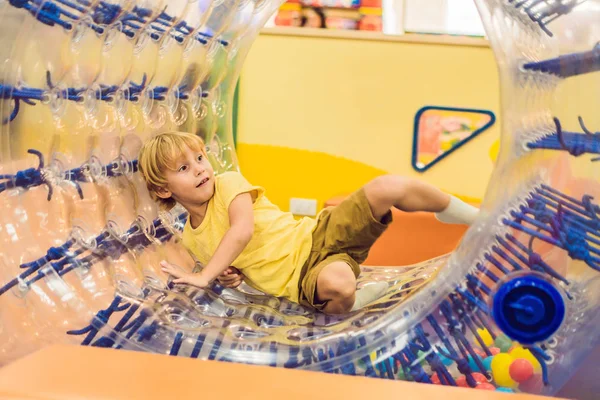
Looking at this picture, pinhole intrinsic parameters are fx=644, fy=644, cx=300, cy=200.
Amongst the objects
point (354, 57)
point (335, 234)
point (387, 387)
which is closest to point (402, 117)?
point (354, 57)

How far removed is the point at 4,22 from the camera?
0.82 meters

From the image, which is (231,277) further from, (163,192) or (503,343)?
(503,343)

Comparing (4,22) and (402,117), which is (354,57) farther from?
(4,22)

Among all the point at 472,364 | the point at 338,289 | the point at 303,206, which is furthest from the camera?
the point at 303,206

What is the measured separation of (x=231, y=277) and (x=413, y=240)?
99 cm

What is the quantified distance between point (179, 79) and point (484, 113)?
128 centimetres

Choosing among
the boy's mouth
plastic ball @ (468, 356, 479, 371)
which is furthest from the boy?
plastic ball @ (468, 356, 479, 371)

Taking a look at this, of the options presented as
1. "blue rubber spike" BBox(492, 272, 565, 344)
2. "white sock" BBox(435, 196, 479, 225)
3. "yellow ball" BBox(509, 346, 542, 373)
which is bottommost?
"yellow ball" BBox(509, 346, 542, 373)

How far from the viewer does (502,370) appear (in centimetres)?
74

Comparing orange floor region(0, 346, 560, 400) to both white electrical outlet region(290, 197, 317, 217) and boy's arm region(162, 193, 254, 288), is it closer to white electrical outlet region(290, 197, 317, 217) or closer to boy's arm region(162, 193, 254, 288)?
boy's arm region(162, 193, 254, 288)

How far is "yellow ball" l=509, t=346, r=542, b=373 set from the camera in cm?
72

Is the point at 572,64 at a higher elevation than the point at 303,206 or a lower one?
higher

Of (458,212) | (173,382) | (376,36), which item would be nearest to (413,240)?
(376,36)

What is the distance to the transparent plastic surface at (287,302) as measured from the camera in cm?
72
